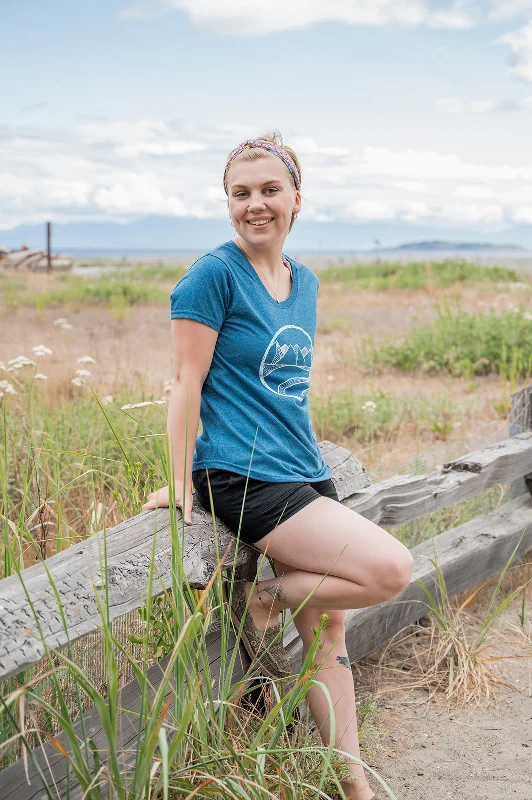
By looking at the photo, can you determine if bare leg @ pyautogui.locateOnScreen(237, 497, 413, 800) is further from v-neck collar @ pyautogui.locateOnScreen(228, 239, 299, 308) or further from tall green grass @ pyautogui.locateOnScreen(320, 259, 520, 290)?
tall green grass @ pyautogui.locateOnScreen(320, 259, 520, 290)

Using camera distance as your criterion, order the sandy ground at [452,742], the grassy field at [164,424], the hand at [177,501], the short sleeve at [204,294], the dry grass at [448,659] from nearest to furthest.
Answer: the grassy field at [164,424], the hand at [177,501], the short sleeve at [204,294], the sandy ground at [452,742], the dry grass at [448,659]

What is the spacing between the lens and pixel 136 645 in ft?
8.63

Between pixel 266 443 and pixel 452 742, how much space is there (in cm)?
147

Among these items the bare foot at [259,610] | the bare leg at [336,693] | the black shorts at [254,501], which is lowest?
the bare leg at [336,693]

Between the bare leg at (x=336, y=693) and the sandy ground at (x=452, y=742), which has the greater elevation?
the bare leg at (x=336, y=693)

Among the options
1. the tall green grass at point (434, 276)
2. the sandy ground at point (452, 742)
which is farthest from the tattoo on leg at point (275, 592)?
the tall green grass at point (434, 276)

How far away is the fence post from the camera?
464 cm

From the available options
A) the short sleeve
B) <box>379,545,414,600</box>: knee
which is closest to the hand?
the short sleeve

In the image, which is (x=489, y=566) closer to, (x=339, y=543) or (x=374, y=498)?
(x=374, y=498)

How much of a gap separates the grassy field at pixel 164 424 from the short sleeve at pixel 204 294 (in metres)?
0.43

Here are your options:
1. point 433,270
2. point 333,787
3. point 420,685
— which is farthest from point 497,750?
point 433,270

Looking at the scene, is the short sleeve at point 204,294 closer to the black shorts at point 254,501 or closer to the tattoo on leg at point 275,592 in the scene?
the black shorts at point 254,501

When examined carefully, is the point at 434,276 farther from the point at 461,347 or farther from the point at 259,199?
the point at 259,199

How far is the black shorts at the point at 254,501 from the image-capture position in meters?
2.47
